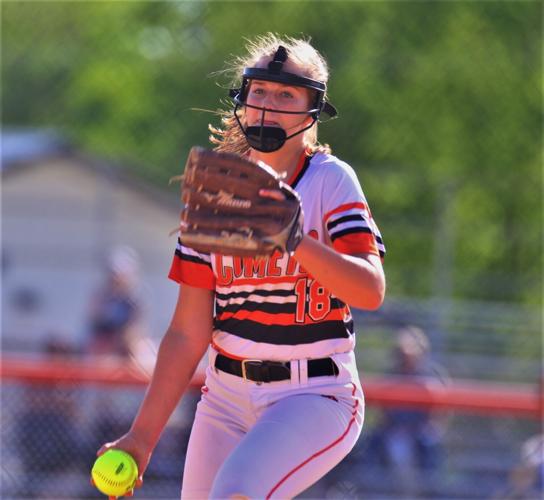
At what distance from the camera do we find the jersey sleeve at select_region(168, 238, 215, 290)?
342 centimetres

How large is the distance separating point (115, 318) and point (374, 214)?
34.8ft

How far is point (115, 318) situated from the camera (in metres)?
9.12

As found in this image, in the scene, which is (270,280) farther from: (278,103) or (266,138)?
(278,103)

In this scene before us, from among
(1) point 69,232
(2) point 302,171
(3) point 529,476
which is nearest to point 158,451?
(3) point 529,476

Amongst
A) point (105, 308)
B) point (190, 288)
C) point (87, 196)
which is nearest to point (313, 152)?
point (190, 288)

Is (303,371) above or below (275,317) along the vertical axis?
below

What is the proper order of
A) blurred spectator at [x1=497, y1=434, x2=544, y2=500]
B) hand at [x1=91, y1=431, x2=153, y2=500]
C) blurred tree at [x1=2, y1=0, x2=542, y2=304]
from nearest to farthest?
hand at [x1=91, y1=431, x2=153, y2=500] < blurred spectator at [x1=497, y1=434, x2=544, y2=500] < blurred tree at [x1=2, y1=0, x2=542, y2=304]

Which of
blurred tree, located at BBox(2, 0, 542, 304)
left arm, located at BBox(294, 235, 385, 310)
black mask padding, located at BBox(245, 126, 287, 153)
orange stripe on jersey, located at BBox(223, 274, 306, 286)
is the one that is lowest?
blurred tree, located at BBox(2, 0, 542, 304)

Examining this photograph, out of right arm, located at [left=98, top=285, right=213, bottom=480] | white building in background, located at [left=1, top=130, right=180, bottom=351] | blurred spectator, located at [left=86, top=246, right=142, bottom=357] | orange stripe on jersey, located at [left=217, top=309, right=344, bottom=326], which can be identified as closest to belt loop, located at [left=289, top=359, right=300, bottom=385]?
orange stripe on jersey, located at [left=217, top=309, right=344, bottom=326]

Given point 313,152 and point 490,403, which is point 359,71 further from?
point 313,152

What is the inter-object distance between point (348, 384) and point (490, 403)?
4.09 metres

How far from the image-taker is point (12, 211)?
42.9 feet

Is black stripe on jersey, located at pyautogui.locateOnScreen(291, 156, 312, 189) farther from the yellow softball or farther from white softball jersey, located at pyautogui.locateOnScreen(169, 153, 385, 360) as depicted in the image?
the yellow softball

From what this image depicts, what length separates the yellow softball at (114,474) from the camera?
3.30 m
